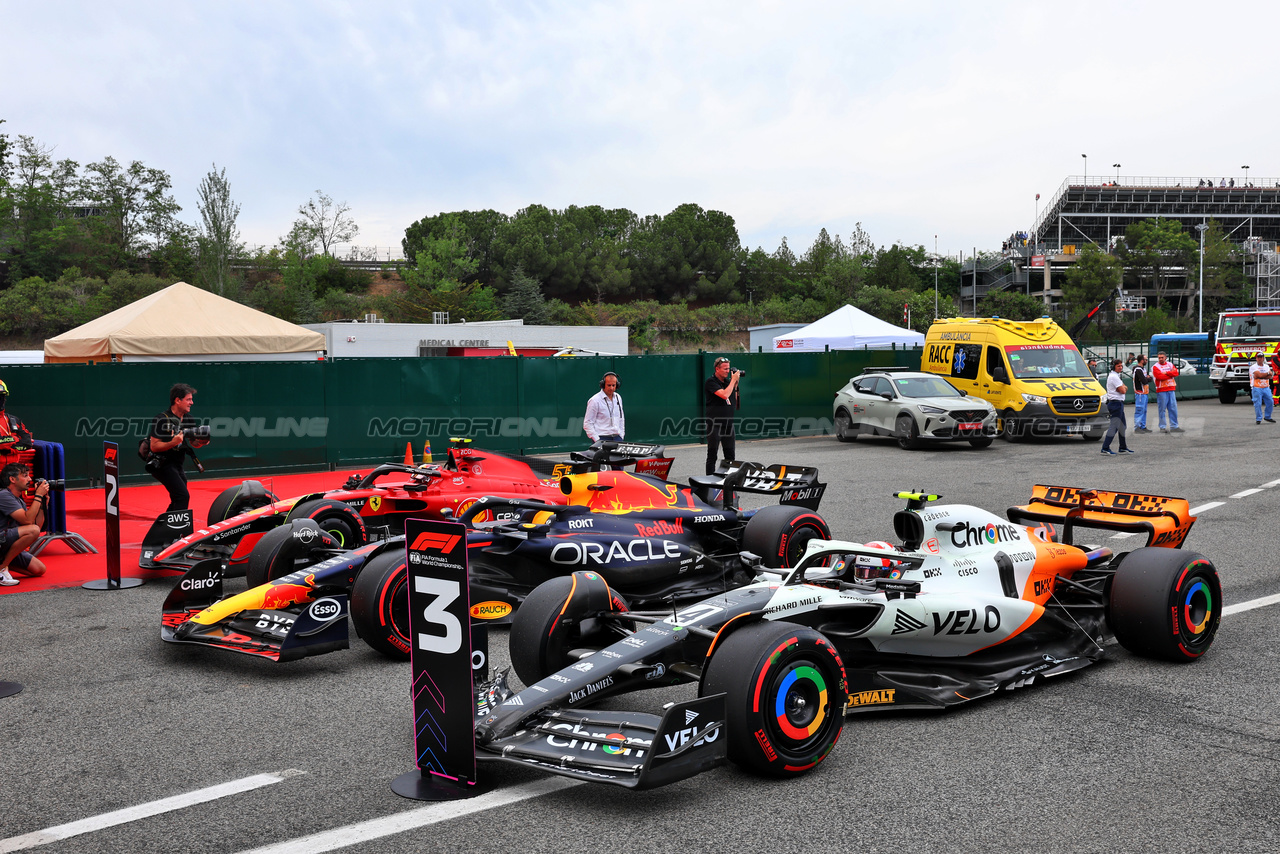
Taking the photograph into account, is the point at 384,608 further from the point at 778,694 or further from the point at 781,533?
the point at 781,533

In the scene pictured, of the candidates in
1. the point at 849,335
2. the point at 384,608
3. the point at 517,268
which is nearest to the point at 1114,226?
the point at 517,268

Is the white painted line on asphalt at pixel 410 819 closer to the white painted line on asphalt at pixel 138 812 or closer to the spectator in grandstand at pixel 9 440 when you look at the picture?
the white painted line on asphalt at pixel 138 812

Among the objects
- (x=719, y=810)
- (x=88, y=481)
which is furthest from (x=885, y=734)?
(x=88, y=481)

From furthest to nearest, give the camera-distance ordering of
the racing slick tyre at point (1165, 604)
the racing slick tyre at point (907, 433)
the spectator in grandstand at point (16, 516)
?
the racing slick tyre at point (907, 433) → the spectator in grandstand at point (16, 516) → the racing slick tyre at point (1165, 604)

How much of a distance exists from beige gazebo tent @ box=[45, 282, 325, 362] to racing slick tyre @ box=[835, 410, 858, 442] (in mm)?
11358

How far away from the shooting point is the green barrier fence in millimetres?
15227

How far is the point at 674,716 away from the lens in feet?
13.2

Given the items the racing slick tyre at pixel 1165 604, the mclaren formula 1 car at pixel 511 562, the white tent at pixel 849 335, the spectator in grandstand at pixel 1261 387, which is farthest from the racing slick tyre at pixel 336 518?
the white tent at pixel 849 335

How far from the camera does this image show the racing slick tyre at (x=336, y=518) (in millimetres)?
8586

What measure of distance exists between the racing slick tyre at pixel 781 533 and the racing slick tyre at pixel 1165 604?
244 centimetres

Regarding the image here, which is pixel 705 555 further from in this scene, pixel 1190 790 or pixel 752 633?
pixel 1190 790

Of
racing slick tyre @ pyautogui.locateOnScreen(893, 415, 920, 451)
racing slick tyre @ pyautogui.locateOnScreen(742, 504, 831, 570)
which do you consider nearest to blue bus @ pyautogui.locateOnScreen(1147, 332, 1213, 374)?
racing slick tyre @ pyautogui.locateOnScreen(893, 415, 920, 451)

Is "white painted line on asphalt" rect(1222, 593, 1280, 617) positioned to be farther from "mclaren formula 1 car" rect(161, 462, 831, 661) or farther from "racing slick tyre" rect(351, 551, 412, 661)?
"racing slick tyre" rect(351, 551, 412, 661)

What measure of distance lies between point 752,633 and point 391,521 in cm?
578
